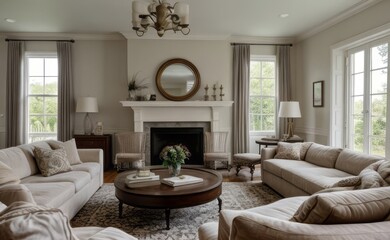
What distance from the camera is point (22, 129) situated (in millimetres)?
5914

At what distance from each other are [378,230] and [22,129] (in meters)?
6.51

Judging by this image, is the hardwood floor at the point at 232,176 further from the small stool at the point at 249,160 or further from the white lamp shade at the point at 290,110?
the white lamp shade at the point at 290,110

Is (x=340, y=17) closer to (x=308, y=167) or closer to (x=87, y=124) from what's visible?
(x=308, y=167)

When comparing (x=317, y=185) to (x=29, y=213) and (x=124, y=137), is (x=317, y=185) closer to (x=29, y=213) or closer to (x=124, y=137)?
(x=29, y=213)

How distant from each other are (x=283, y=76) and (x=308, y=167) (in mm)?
3020

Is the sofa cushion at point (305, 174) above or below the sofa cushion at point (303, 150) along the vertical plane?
below

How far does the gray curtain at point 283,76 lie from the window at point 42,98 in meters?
4.96

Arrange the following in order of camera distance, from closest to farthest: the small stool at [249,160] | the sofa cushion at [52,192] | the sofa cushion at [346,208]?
the sofa cushion at [346,208]
the sofa cushion at [52,192]
the small stool at [249,160]

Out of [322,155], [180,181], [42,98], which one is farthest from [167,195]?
[42,98]

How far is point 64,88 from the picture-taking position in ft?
19.3

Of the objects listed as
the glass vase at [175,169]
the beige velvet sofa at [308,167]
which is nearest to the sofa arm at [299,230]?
the beige velvet sofa at [308,167]

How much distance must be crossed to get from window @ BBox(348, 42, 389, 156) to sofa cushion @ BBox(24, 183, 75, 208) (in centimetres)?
425

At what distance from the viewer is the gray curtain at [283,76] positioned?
248 inches

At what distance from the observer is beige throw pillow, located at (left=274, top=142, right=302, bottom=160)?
14.4 ft
